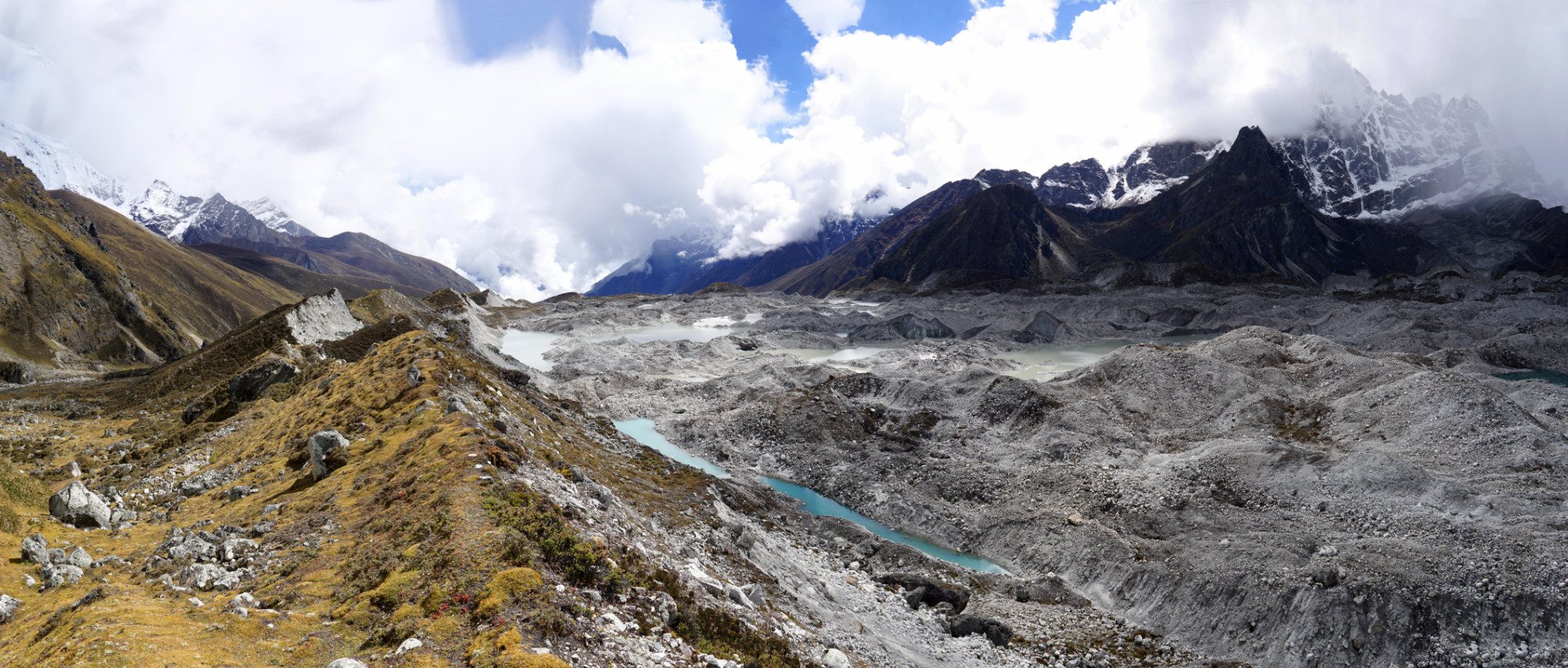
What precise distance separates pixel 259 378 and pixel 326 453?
20.8 m

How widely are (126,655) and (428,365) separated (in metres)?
24.0

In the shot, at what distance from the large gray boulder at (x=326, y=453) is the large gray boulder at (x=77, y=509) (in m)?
5.92

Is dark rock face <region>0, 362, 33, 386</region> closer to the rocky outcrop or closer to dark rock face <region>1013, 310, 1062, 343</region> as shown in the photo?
the rocky outcrop

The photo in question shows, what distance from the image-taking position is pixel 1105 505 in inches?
1874

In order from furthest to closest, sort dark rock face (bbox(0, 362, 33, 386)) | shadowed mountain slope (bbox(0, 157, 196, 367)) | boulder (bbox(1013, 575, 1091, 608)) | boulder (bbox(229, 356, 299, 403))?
shadowed mountain slope (bbox(0, 157, 196, 367)) < dark rock face (bbox(0, 362, 33, 386)) < boulder (bbox(229, 356, 299, 403)) < boulder (bbox(1013, 575, 1091, 608))

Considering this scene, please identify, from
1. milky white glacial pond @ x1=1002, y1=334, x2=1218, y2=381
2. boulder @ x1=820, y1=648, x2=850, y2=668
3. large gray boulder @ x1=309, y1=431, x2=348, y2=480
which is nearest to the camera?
boulder @ x1=820, y1=648, x2=850, y2=668

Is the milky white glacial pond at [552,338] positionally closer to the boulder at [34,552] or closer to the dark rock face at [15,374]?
the dark rock face at [15,374]

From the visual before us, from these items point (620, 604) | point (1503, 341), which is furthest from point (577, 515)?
point (1503, 341)

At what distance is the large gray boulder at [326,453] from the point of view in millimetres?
25703

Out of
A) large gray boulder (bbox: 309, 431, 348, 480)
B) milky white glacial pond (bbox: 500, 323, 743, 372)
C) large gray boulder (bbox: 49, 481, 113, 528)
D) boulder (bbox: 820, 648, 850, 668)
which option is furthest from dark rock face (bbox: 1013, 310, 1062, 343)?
large gray boulder (bbox: 49, 481, 113, 528)

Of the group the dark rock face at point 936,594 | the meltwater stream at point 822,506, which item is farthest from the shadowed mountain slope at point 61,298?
the dark rock face at point 936,594

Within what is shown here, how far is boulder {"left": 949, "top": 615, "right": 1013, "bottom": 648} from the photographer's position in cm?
3369

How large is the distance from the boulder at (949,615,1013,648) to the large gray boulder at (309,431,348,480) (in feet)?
96.4

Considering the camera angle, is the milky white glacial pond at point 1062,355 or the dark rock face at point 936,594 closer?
the dark rock face at point 936,594
